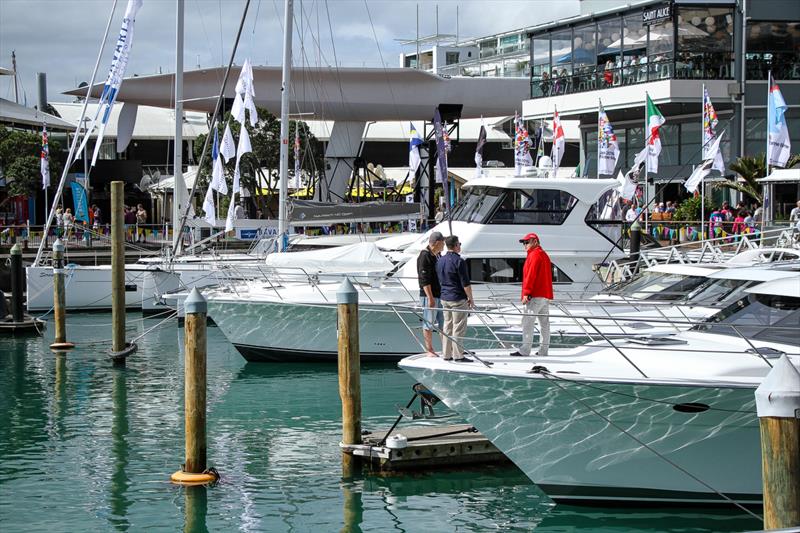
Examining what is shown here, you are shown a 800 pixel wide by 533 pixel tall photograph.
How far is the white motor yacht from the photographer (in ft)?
72.1

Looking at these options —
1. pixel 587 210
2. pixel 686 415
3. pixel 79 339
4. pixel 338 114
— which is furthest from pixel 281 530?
pixel 338 114

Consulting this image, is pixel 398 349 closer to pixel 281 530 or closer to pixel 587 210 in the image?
pixel 587 210

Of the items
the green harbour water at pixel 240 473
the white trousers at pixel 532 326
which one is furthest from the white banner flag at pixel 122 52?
the white trousers at pixel 532 326

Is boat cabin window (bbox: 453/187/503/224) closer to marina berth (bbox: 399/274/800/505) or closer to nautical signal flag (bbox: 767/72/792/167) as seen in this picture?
nautical signal flag (bbox: 767/72/792/167)

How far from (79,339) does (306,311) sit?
8255mm

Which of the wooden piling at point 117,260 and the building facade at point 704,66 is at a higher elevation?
the building facade at point 704,66

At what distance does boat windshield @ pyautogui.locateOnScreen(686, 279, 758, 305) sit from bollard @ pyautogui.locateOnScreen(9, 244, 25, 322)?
16967 mm

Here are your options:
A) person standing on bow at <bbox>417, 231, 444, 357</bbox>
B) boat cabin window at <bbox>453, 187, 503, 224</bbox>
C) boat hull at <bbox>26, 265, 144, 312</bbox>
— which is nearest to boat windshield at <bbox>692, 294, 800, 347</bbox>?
person standing on bow at <bbox>417, 231, 444, 357</bbox>

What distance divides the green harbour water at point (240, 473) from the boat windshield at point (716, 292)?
390 cm

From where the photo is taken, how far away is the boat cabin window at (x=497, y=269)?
72.0ft

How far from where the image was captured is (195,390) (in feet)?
44.7

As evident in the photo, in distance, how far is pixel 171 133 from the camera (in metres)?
70.2

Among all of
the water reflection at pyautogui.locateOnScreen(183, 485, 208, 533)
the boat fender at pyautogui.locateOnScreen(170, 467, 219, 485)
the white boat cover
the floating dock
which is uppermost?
the white boat cover

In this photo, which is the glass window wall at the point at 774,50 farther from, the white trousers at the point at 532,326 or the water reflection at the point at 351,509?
the water reflection at the point at 351,509
